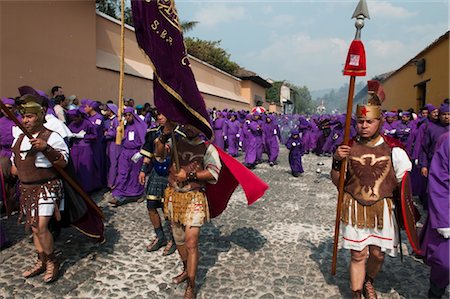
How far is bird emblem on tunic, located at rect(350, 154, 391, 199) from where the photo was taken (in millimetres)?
3090

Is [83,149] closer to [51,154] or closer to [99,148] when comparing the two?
[99,148]

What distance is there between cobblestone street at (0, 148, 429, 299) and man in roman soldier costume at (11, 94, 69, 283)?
44 cm

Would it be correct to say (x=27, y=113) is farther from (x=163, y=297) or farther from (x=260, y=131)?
A: (x=260, y=131)

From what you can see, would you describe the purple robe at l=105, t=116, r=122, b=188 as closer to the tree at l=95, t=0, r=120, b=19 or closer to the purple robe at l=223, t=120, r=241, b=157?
the purple robe at l=223, t=120, r=241, b=157

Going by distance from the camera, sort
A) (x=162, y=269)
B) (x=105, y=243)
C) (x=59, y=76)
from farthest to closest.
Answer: (x=59, y=76) < (x=105, y=243) < (x=162, y=269)

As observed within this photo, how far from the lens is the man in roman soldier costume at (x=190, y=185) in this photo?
333 centimetres

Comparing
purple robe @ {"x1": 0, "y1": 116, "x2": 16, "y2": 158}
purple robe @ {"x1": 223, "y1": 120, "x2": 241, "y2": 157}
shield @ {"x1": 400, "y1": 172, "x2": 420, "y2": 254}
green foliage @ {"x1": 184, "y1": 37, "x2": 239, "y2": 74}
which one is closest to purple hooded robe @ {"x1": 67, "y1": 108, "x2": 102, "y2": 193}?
purple robe @ {"x1": 0, "y1": 116, "x2": 16, "y2": 158}

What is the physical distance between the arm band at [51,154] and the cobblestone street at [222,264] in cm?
138

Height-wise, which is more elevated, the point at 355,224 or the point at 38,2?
the point at 38,2

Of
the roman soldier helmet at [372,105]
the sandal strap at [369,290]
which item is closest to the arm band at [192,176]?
the roman soldier helmet at [372,105]

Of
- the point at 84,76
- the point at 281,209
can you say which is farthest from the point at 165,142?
the point at 84,76

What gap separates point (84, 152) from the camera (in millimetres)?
6910

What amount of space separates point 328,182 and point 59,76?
8.47m

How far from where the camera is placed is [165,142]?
3422mm
